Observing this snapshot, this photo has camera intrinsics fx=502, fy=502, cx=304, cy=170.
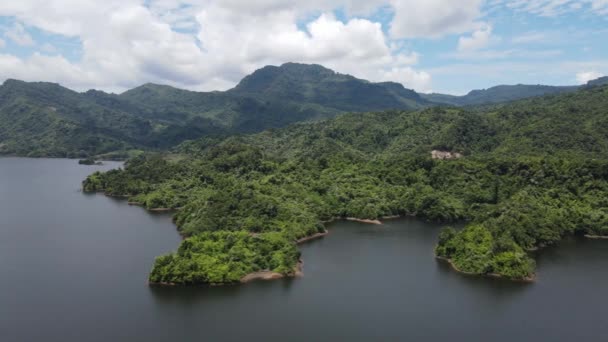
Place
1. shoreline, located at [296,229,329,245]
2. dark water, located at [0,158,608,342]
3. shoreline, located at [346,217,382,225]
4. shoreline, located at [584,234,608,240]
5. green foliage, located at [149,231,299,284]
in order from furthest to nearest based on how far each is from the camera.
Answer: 1. shoreline, located at [346,217,382,225]
2. shoreline, located at [584,234,608,240]
3. shoreline, located at [296,229,329,245]
4. green foliage, located at [149,231,299,284]
5. dark water, located at [0,158,608,342]

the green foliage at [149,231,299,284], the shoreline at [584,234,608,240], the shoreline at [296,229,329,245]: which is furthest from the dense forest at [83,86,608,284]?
the shoreline at [296,229,329,245]

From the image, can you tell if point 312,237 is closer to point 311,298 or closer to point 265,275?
point 265,275

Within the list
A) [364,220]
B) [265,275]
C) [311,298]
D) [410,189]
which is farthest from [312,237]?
[410,189]

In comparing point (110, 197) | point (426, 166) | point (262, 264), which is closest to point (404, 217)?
point (426, 166)

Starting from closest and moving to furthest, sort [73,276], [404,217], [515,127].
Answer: [73,276], [404,217], [515,127]

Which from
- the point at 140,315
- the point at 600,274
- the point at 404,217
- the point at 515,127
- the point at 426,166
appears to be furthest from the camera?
the point at 515,127

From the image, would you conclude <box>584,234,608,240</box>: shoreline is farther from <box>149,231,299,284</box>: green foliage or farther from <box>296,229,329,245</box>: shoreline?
<box>149,231,299,284</box>: green foliage

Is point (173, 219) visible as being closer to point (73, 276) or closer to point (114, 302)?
point (73, 276)
